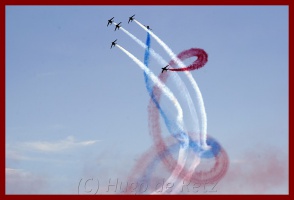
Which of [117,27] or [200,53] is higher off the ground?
[117,27]

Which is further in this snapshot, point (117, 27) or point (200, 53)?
point (117, 27)

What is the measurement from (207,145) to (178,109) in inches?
372

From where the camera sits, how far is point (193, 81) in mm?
95312

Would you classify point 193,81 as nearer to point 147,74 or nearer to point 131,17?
point 147,74

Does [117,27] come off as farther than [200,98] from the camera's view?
Yes

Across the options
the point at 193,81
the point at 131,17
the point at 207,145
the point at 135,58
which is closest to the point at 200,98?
the point at 193,81

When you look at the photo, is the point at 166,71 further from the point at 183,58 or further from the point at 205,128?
the point at 205,128

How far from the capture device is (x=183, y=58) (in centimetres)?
9469

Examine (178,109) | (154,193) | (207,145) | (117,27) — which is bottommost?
(154,193)

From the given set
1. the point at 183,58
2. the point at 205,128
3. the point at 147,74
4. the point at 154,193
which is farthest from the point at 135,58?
the point at 154,193

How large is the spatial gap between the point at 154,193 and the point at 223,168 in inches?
598

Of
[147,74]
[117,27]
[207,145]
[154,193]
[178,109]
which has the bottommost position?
[154,193]

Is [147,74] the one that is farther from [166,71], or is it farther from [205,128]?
[205,128]

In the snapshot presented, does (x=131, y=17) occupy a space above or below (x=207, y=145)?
above
